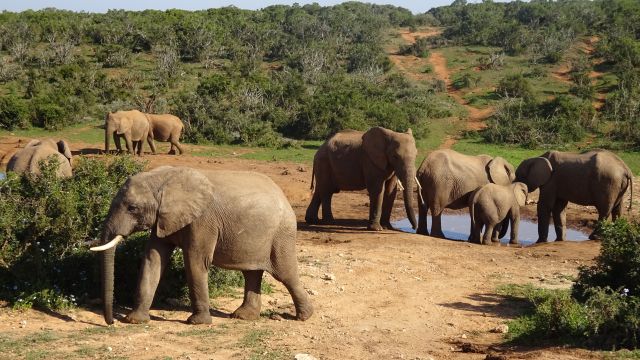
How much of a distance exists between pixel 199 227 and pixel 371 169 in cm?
822

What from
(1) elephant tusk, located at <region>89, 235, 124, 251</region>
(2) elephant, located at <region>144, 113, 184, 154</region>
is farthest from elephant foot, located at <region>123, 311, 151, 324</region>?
(2) elephant, located at <region>144, 113, 184, 154</region>

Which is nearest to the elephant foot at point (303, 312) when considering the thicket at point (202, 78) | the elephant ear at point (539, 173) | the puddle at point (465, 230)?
the puddle at point (465, 230)

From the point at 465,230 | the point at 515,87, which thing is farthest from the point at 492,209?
the point at 515,87

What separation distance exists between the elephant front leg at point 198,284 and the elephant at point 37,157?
497 centimetres

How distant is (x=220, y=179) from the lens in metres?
8.97

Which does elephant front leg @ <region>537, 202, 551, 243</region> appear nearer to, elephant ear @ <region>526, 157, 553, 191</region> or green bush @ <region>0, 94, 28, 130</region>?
elephant ear @ <region>526, 157, 553, 191</region>

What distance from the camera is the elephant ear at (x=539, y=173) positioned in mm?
17016

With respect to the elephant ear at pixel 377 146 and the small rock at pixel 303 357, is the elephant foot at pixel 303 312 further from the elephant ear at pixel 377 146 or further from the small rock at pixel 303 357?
the elephant ear at pixel 377 146

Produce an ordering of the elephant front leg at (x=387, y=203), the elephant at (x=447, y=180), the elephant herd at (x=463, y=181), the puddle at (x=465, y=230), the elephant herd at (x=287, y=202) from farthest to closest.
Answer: the puddle at (x=465, y=230), the elephant front leg at (x=387, y=203), the elephant at (x=447, y=180), the elephant herd at (x=463, y=181), the elephant herd at (x=287, y=202)

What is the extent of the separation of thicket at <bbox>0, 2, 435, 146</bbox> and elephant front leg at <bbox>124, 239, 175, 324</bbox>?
19616mm

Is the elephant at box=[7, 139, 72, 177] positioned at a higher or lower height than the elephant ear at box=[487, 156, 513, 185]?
higher

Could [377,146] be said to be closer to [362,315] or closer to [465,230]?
[465,230]

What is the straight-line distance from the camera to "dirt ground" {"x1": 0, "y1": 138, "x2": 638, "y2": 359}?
790cm

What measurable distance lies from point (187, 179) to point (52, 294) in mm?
2011
